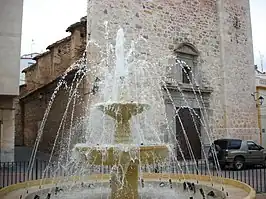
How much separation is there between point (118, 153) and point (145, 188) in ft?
6.92

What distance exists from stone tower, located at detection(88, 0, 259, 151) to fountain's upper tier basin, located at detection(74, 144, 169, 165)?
8713 mm

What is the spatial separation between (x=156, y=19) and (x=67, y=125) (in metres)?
6.10

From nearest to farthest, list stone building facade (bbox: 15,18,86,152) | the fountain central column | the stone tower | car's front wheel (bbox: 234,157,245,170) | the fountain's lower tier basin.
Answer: the fountain central column → the fountain's lower tier basin → car's front wheel (bbox: 234,157,245,170) → the stone tower → stone building facade (bbox: 15,18,86,152)

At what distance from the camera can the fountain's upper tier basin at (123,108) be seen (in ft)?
16.5

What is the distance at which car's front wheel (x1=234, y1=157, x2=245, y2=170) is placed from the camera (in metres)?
13.8

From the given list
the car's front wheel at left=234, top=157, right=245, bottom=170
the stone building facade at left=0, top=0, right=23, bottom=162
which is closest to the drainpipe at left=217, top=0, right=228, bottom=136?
the car's front wheel at left=234, top=157, right=245, bottom=170

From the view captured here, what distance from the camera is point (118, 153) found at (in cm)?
460

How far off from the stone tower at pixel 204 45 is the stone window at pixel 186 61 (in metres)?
0.05

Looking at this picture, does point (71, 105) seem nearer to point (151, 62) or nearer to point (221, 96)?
point (151, 62)

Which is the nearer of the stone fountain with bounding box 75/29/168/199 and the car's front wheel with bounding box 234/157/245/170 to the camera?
the stone fountain with bounding box 75/29/168/199

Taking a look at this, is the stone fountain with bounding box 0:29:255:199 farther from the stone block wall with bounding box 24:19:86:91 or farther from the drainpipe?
the drainpipe

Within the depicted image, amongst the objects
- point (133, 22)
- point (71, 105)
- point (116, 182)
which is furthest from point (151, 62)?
point (116, 182)

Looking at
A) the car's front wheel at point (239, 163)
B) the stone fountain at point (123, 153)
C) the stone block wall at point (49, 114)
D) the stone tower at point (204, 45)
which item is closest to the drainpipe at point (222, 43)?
the stone tower at point (204, 45)

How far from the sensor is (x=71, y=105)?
48.6 ft
